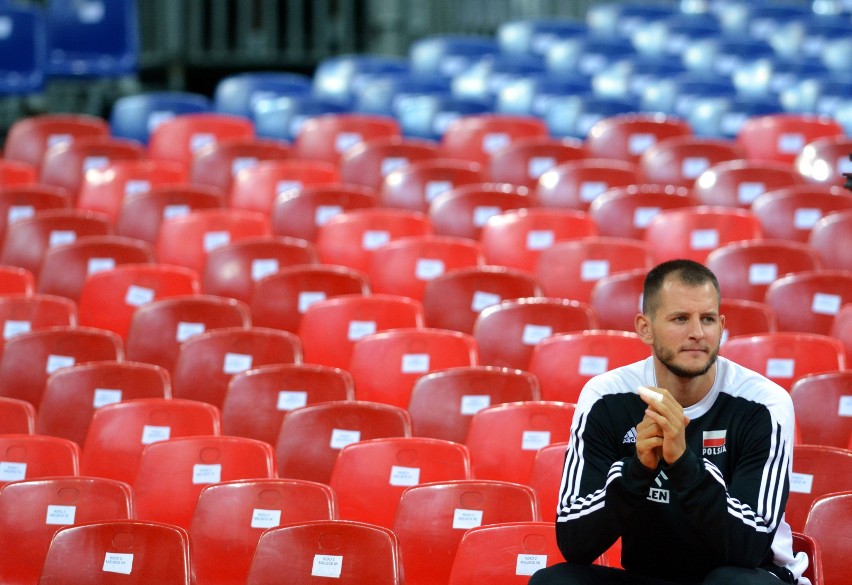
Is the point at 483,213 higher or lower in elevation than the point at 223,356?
higher

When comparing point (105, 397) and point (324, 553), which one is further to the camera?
point (105, 397)

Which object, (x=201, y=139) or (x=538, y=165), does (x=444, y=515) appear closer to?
(x=538, y=165)

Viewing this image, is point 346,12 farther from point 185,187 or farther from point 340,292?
point 340,292

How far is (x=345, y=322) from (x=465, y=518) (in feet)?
5.52

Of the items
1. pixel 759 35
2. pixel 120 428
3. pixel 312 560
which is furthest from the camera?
pixel 759 35

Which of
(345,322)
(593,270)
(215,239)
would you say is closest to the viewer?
(345,322)

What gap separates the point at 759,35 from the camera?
34.5 ft

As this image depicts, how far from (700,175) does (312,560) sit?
4.22 meters

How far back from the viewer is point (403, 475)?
13.1 feet

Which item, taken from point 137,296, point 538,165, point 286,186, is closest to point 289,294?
point 137,296

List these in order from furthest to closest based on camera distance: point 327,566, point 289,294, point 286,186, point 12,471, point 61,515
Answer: point 286,186
point 289,294
point 12,471
point 61,515
point 327,566

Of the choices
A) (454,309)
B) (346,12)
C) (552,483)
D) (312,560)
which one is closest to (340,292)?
(454,309)

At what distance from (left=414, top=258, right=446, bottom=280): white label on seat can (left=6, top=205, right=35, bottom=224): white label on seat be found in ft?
6.64

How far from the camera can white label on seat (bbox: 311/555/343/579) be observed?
11.0ft
